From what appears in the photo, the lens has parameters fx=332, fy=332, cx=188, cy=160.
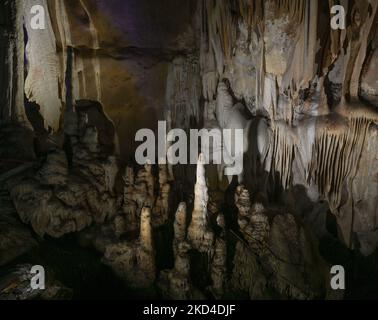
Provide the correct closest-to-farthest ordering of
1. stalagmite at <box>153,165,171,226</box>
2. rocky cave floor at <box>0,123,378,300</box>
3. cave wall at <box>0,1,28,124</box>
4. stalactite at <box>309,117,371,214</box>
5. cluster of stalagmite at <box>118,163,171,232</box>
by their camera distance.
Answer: rocky cave floor at <box>0,123,378,300</box> → stalactite at <box>309,117,371,214</box> → cluster of stalagmite at <box>118,163,171,232</box> → stalagmite at <box>153,165,171,226</box> → cave wall at <box>0,1,28,124</box>

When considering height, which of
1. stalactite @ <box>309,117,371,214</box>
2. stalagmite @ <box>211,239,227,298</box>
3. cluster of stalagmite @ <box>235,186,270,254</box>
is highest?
stalactite @ <box>309,117,371,214</box>

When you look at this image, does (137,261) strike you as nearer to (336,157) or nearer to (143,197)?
(143,197)

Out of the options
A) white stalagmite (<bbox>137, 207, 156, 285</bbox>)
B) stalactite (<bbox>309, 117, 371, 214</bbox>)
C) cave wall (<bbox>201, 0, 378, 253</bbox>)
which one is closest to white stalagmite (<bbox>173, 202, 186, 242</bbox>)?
white stalagmite (<bbox>137, 207, 156, 285</bbox>)

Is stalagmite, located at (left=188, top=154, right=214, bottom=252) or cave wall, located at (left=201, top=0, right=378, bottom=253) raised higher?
cave wall, located at (left=201, top=0, right=378, bottom=253)

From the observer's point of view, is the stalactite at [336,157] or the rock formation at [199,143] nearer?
the rock formation at [199,143]

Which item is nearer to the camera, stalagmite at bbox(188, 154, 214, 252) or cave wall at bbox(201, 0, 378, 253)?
stalagmite at bbox(188, 154, 214, 252)

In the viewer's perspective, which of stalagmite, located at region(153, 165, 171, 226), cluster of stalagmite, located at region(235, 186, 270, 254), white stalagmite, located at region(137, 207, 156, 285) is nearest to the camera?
white stalagmite, located at region(137, 207, 156, 285)

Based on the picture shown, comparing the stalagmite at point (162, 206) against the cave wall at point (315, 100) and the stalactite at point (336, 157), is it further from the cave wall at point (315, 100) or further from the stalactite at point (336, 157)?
the stalactite at point (336, 157)

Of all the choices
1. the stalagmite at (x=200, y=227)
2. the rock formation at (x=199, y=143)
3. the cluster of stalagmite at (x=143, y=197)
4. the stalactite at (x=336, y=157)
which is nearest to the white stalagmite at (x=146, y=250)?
the rock formation at (x=199, y=143)

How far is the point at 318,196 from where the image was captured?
5.54 metres

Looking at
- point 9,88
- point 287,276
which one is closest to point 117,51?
point 9,88

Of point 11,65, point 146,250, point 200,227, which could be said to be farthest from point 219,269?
point 11,65

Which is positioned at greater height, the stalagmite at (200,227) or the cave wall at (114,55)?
the cave wall at (114,55)

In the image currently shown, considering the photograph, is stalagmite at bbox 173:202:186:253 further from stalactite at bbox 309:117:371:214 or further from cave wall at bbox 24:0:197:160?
cave wall at bbox 24:0:197:160
